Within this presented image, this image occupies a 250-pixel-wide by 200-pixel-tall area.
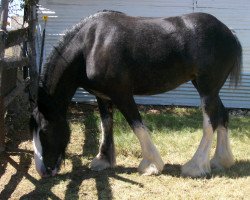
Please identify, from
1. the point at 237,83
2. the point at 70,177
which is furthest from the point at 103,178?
the point at 237,83

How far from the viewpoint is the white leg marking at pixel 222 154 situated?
5.31m

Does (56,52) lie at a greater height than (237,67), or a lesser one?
greater

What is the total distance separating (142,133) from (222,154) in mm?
1074

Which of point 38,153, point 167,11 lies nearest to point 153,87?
point 38,153

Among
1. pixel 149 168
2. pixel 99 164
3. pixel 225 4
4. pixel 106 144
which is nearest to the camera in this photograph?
pixel 149 168

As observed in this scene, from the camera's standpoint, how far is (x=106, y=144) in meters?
5.54

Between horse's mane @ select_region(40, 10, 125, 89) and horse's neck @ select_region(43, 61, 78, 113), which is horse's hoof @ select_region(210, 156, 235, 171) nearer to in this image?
horse's neck @ select_region(43, 61, 78, 113)

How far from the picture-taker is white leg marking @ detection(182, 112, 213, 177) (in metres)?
5.01

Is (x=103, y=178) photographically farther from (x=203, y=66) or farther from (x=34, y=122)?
(x=203, y=66)

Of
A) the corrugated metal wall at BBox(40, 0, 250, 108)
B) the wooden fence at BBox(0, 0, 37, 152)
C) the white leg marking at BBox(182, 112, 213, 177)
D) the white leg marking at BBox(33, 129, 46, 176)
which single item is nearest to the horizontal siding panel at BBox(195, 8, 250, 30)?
the corrugated metal wall at BBox(40, 0, 250, 108)

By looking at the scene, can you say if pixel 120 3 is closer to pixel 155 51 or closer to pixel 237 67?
pixel 237 67

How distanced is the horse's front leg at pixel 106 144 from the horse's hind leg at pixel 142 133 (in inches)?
20.1

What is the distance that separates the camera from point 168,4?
9352 mm

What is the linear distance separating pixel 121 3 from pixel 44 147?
5.22 meters
